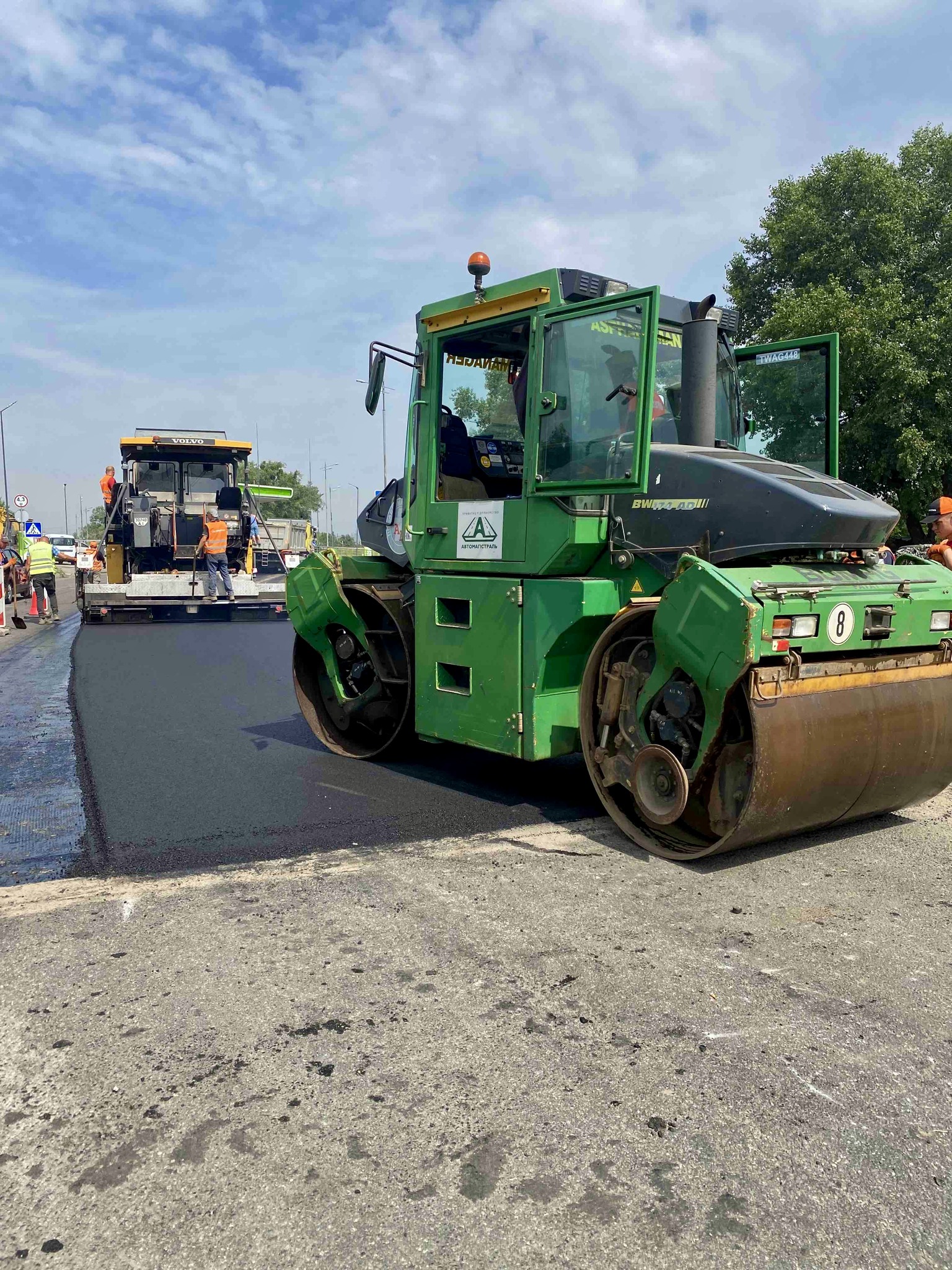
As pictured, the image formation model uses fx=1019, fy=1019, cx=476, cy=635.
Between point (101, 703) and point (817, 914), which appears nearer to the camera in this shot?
point (817, 914)

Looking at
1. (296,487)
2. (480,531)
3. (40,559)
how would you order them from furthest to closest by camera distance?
(296,487), (40,559), (480,531)

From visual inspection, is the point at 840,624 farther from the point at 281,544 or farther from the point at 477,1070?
the point at 281,544

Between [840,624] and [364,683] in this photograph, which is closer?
[840,624]

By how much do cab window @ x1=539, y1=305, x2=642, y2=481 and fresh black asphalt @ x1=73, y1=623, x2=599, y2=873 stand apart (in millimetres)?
1775

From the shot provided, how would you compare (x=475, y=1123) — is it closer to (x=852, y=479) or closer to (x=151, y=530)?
(x=151, y=530)

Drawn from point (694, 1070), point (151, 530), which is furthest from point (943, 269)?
point (694, 1070)

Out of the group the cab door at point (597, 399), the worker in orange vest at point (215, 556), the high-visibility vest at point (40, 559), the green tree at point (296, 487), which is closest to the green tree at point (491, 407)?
the cab door at point (597, 399)

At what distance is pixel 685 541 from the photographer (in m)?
→ 4.59

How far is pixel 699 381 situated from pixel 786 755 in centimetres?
203

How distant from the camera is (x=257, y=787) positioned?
568 cm

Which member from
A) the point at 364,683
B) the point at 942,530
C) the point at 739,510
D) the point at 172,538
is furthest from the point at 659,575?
the point at 172,538

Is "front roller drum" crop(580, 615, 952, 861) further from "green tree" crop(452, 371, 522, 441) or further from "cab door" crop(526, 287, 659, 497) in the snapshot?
"green tree" crop(452, 371, 522, 441)

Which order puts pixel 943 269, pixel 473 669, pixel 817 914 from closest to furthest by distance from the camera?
pixel 817 914
pixel 473 669
pixel 943 269

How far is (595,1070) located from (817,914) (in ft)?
4.81
